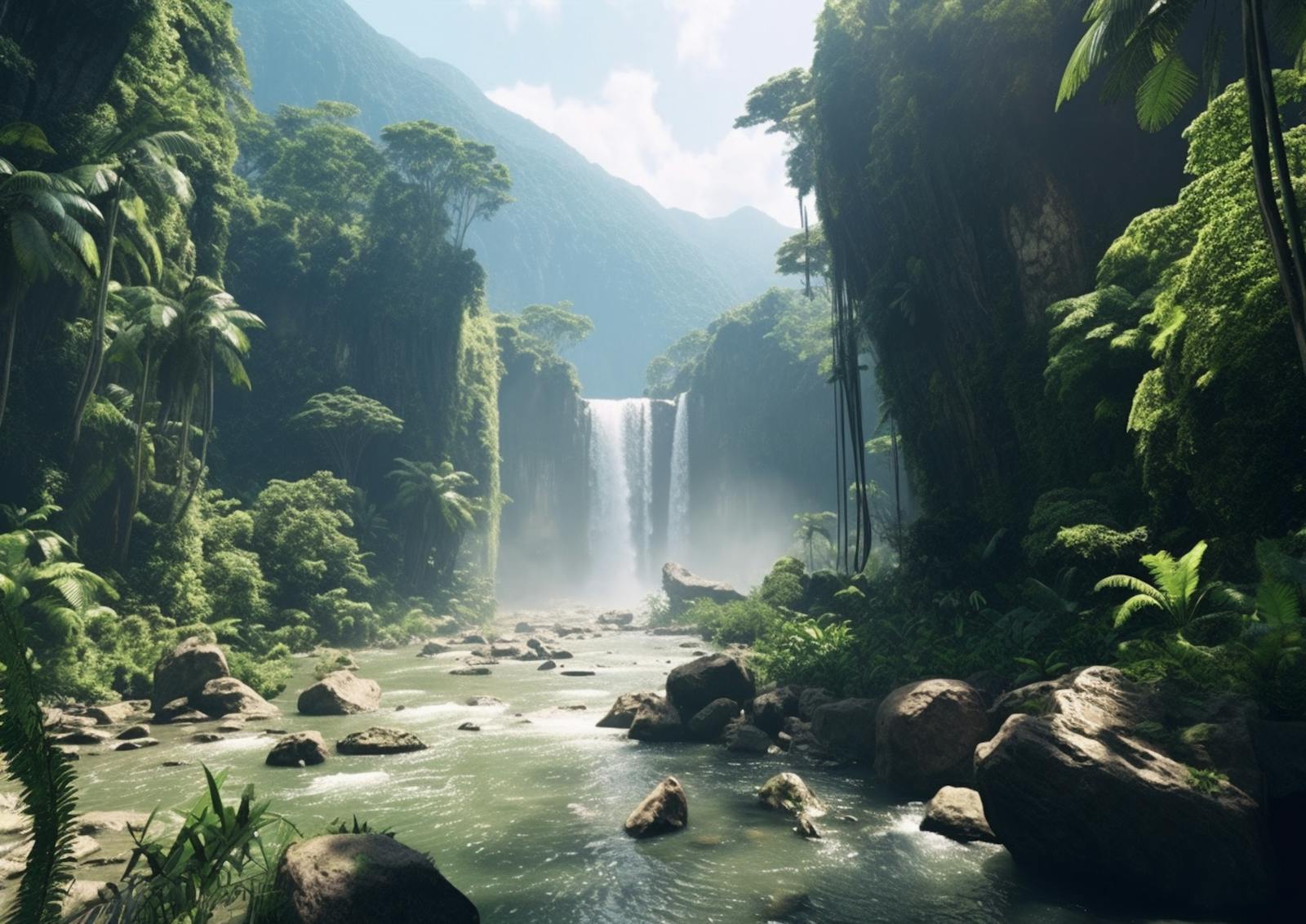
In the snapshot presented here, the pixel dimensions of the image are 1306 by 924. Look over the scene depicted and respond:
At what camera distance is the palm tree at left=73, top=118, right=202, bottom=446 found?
17.5 metres

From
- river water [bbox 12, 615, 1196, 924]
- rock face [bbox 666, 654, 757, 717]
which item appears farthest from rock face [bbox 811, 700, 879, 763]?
rock face [bbox 666, 654, 757, 717]

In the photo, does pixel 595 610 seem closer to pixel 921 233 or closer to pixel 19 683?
pixel 921 233

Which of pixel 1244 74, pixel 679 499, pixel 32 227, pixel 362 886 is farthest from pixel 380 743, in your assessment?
pixel 679 499

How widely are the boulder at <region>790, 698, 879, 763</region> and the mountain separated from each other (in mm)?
137685

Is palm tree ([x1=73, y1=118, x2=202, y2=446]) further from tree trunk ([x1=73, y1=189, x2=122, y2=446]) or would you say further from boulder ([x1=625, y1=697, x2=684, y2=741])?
boulder ([x1=625, y1=697, x2=684, y2=741])

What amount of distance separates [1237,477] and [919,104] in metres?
15.1

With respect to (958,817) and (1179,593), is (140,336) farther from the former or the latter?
(1179,593)

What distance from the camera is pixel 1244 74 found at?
9.26 metres

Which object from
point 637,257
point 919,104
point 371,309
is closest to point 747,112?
point 919,104

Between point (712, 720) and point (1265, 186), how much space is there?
420 inches

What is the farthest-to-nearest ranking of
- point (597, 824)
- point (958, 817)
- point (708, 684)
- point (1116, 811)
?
1. point (708, 684)
2. point (597, 824)
3. point (958, 817)
4. point (1116, 811)

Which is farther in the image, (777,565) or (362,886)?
(777,565)

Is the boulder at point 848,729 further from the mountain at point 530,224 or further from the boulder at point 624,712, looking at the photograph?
the mountain at point 530,224

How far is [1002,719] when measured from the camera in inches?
372
